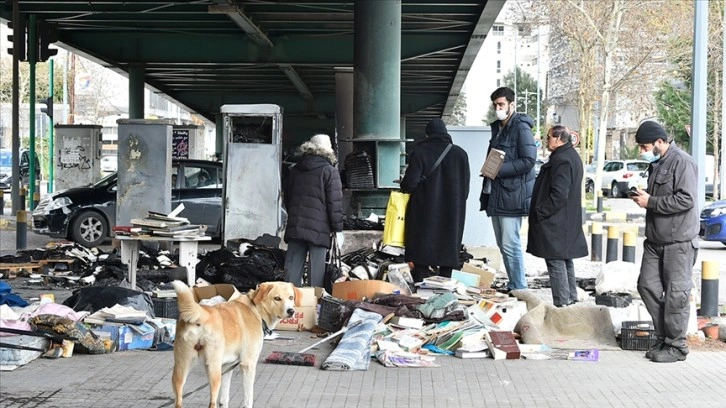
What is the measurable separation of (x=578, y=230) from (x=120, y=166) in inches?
294

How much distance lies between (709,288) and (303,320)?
429 cm

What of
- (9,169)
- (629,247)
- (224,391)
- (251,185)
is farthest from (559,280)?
(9,169)

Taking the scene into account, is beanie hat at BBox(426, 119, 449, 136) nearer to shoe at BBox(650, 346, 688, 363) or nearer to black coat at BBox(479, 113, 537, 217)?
black coat at BBox(479, 113, 537, 217)

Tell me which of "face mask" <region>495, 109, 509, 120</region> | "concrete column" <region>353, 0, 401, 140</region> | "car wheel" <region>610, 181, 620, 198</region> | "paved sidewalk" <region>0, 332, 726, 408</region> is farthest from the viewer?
"car wheel" <region>610, 181, 620, 198</region>

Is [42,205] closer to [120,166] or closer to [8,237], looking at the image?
[8,237]

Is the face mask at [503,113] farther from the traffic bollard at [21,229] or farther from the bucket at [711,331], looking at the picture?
the traffic bollard at [21,229]

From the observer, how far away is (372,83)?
62.6 ft

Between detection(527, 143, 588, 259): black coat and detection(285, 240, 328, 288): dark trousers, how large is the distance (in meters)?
2.24

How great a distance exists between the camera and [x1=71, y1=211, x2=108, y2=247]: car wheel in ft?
65.9

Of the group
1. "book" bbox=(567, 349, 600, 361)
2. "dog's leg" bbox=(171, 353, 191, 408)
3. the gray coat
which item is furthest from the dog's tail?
the gray coat

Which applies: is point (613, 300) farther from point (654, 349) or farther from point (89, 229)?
point (89, 229)

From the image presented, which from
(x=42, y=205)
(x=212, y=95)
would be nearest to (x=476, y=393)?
(x=42, y=205)

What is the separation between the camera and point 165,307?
10.5m

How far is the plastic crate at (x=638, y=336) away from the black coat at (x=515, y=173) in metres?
2.32
